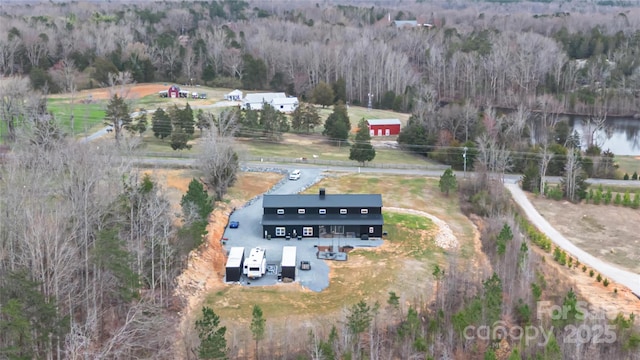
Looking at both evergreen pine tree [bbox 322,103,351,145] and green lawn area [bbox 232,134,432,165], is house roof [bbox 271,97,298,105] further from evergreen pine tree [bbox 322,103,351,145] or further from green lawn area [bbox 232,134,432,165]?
evergreen pine tree [bbox 322,103,351,145]

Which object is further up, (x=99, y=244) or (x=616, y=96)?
(x=616, y=96)

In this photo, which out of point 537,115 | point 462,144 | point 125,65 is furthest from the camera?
point 125,65

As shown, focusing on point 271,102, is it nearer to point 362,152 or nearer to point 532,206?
point 362,152

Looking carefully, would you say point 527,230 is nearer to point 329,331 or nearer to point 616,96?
point 329,331

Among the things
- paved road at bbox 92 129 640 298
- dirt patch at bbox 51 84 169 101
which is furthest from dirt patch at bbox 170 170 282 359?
dirt patch at bbox 51 84 169 101

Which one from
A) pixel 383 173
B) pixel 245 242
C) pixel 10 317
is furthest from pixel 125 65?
pixel 10 317

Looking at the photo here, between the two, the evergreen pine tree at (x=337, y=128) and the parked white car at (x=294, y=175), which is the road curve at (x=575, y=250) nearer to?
the parked white car at (x=294, y=175)

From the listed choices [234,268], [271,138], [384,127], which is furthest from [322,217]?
[384,127]
